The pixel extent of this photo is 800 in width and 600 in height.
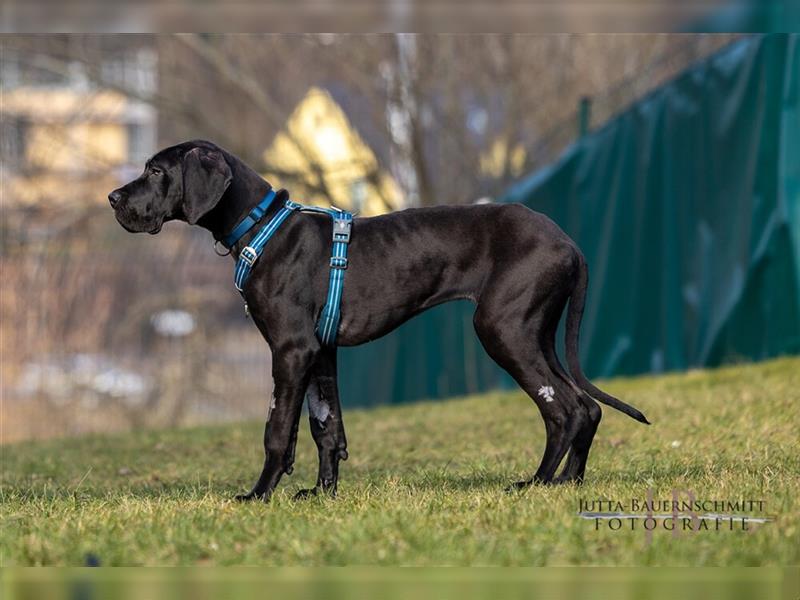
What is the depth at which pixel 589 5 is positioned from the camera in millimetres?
→ 4637

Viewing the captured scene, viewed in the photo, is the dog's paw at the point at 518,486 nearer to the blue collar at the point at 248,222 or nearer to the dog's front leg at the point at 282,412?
the dog's front leg at the point at 282,412

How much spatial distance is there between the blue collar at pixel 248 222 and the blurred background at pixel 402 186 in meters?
4.78

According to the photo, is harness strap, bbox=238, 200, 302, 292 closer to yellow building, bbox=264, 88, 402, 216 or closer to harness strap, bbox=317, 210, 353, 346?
harness strap, bbox=317, 210, 353, 346

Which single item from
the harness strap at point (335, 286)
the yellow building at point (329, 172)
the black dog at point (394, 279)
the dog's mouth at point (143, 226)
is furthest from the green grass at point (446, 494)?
the yellow building at point (329, 172)

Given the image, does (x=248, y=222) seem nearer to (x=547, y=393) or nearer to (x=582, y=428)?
(x=547, y=393)

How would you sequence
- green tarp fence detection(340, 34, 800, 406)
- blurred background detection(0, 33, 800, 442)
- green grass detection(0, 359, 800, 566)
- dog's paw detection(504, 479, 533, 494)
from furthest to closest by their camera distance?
blurred background detection(0, 33, 800, 442)
green tarp fence detection(340, 34, 800, 406)
dog's paw detection(504, 479, 533, 494)
green grass detection(0, 359, 800, 566)

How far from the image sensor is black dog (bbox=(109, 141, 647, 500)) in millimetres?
5699

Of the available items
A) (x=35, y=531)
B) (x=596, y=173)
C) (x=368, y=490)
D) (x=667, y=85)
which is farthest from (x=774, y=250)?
(x=35, y=531)

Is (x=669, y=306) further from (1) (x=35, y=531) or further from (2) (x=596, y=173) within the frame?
(1) (x=35, y=531)

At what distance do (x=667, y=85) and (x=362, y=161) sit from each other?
10.2m

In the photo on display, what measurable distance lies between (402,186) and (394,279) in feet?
47.9

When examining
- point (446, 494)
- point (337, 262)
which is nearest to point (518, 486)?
point (446, 494)

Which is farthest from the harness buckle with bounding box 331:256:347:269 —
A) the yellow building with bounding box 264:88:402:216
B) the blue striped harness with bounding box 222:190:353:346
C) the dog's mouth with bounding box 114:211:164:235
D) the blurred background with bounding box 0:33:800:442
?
the yellow building with bounding box 264:88:402:216

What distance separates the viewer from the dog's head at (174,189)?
18.8 ft
